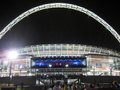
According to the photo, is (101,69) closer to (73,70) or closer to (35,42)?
(73,70)

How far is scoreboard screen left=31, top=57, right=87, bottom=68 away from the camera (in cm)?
9019

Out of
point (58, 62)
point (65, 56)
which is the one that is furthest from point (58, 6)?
point (58, 62)

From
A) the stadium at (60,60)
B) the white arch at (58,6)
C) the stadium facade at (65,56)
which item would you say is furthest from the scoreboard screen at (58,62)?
the white arch at (58,6)

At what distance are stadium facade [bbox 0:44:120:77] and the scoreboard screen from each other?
3.47 ft

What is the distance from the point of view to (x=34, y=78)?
270 feet

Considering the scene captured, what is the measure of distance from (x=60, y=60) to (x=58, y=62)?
93 centimetres

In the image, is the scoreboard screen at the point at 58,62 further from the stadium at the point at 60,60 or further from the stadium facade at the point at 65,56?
the stadium facade at the point at 65,56

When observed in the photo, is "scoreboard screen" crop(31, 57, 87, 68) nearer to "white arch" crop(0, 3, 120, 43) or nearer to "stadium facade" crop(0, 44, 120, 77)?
"stadium facade" crop(0, 44, 120, 77)

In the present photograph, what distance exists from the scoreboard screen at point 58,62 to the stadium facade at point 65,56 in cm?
106

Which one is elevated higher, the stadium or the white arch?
the white arch

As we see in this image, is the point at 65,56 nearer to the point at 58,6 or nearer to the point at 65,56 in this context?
the point at 65,56

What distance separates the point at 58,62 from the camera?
90438 mm

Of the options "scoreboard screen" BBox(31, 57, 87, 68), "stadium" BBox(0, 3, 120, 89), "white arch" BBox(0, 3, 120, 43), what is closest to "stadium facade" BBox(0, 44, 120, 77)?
"stadium" BBox(0, 3, 120, 89)

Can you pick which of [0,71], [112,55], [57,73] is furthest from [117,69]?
[0,71]
